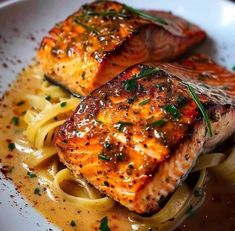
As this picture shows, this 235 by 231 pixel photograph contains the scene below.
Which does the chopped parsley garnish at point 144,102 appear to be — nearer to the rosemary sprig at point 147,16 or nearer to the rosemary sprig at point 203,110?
Result: the rosemary sprig at point 203,110

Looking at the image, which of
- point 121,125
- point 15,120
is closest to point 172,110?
point 121,125

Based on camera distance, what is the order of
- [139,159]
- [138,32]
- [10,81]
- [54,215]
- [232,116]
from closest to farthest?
[139,159] < [54,215] < [232,116] < [138,32] < [10,81]

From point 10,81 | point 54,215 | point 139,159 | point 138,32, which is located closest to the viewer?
point 139,159

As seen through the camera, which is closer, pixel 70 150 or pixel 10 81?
pixel 70 150

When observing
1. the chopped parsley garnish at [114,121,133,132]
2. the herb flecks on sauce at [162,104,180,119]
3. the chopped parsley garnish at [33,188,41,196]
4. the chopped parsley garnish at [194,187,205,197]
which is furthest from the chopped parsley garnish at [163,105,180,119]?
the chopped parsley garnish at [33,188,41,196]

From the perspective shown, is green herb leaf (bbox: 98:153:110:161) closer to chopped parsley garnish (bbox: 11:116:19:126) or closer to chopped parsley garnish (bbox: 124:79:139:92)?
chopped parsley garnish (bbox: 124:79:139:92)

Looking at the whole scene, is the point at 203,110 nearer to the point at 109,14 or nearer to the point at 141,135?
the point at 141,135

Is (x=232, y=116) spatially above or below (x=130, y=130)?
below

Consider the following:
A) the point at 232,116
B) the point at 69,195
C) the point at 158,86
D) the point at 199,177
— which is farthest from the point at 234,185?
the point at 69,195

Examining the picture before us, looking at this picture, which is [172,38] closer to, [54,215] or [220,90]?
[220,90]
